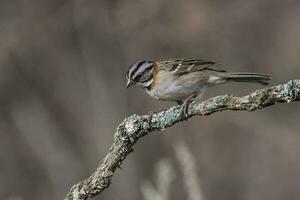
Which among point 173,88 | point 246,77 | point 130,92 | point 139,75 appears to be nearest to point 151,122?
point 246,77

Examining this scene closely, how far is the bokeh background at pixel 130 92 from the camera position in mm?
9961

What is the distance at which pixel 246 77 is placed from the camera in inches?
200

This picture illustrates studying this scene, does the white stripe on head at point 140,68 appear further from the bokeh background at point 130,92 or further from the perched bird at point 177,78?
the bokeh background at point 130,92

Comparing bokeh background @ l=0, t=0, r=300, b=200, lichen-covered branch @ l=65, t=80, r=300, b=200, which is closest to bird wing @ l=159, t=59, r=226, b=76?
lichen-covered branch @ l=65, t=80, r=300, b=200

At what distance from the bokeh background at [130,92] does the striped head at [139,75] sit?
4059 mm

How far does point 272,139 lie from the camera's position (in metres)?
9.98

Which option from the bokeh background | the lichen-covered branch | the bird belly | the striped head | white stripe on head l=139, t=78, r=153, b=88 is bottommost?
the bokeh background

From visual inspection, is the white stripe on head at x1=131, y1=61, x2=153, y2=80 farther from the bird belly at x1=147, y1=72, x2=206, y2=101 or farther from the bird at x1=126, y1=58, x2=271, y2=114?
the bird belly at x1=147, y1=72, x2=206, y2=101

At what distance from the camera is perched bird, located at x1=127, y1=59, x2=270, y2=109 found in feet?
17.5

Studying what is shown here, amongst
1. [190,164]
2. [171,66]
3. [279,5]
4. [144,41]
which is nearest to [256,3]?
[279,5]

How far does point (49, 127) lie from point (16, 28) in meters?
1.41

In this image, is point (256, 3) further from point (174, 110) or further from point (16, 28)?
point (174, 110)

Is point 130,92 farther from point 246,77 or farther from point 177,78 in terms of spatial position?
point 246,77

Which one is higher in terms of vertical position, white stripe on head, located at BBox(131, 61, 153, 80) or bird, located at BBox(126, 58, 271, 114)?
white stripe on head, located at BBox(131, 61, 153, 80)
